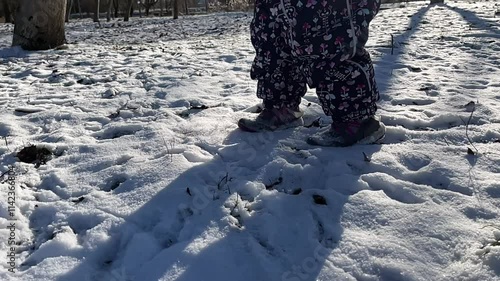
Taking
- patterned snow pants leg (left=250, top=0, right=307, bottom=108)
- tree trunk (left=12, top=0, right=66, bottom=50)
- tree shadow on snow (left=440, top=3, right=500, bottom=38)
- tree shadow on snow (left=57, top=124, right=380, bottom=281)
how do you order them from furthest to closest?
tree trunk (left=12, top=0, right=66, bottom=50)
tree shadow on snow (left=440, top=3, right=500, bottom=38)
patterned snow pants leg (left=250, top=0, right=307, bottom=108)
tree shadow on snow (left=57, top=124, right=380, bottom=281)

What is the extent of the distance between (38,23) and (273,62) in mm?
5558

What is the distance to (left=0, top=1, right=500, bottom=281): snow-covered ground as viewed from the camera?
62.2 inches

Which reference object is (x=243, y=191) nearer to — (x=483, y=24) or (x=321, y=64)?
(x=321, y=64)

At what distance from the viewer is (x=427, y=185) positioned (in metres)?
2.04

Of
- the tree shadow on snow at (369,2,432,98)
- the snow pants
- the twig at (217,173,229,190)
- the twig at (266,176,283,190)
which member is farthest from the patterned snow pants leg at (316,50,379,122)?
the tree shadow on snow at (369,2,432,98)

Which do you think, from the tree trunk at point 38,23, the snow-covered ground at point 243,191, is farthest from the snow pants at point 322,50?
the tree trunk at point 38,23

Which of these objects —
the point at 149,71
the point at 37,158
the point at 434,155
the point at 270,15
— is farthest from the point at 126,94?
the point at 434,155

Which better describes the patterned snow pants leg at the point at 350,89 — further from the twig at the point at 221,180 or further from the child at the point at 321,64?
the twig at the point at 221,180

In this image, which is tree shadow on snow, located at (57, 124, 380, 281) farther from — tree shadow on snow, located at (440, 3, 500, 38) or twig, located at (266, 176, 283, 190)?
tree shadow on snow, located at (440, 3, 500, 38)

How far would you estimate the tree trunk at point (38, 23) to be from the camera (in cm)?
666

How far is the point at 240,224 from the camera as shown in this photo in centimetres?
182

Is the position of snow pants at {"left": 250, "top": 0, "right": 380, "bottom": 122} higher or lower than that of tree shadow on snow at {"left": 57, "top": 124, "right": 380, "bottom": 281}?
higher

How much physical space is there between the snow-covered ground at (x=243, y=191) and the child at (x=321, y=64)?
14cm

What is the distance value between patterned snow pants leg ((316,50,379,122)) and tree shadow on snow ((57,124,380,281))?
0.73 feet
